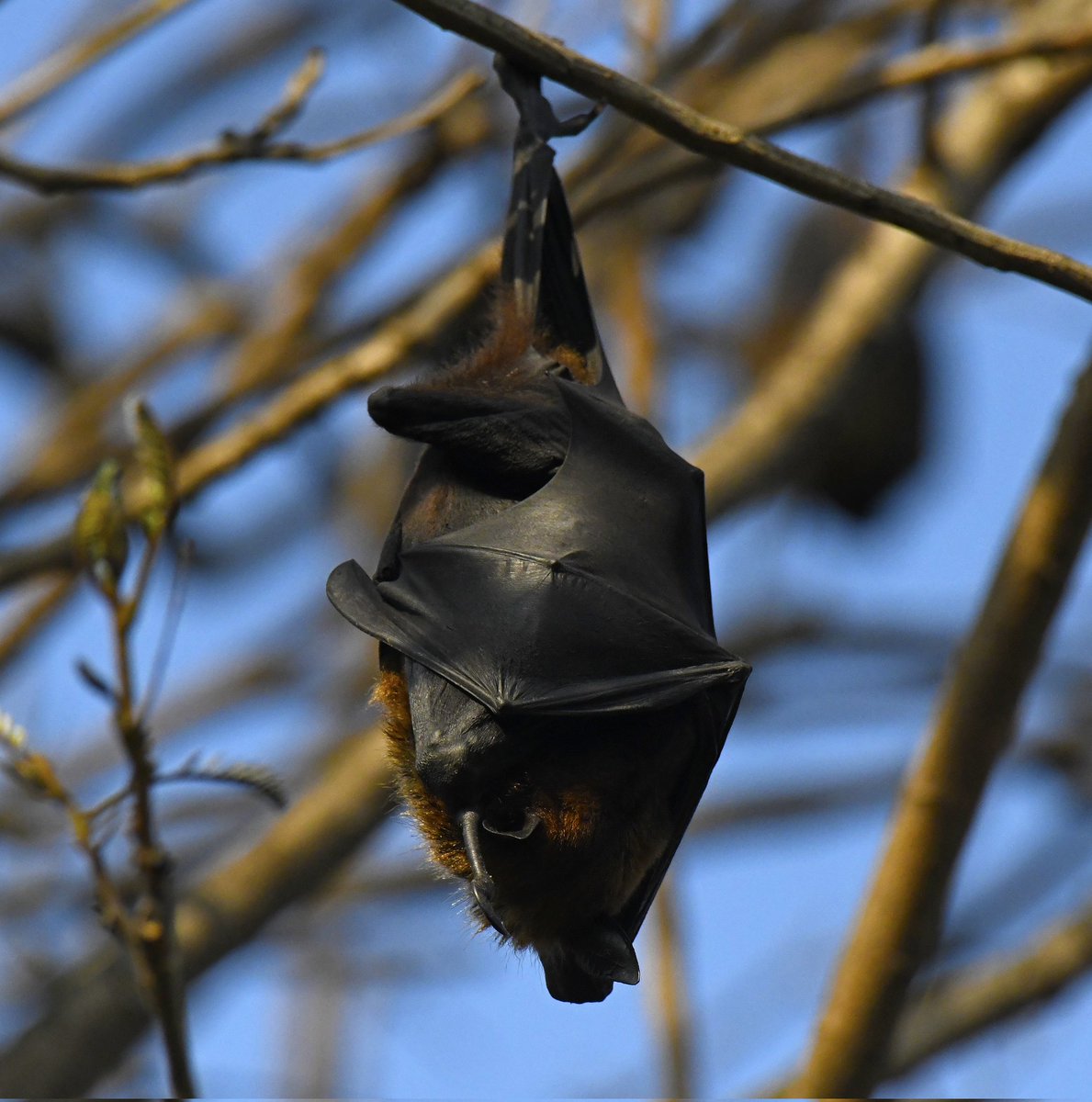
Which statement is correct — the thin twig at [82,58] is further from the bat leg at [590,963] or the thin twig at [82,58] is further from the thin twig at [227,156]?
the bat leg at [590,963]

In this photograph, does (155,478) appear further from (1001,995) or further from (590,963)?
(1001,995)

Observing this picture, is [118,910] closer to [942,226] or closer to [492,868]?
[492,868]

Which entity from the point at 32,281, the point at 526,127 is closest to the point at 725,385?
the point at 32,281

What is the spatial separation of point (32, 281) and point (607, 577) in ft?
24.1

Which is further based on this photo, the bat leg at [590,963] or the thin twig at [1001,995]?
the thin twig at [1001,995]

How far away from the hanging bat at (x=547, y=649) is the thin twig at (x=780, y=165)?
0.51 m

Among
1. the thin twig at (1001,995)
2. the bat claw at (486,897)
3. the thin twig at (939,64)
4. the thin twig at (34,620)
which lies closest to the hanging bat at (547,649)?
the bat claw at (486,897)

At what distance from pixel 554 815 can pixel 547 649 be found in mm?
372

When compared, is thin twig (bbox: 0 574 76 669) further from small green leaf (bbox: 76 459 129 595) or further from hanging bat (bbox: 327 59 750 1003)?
small green leaf (bbox: 76 459 129 595)

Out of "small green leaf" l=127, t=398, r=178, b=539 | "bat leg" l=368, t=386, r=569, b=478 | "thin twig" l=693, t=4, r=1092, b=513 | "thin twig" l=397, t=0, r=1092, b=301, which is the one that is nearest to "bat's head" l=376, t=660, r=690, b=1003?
"bat leg" l=368, t=386, r=569, b=478

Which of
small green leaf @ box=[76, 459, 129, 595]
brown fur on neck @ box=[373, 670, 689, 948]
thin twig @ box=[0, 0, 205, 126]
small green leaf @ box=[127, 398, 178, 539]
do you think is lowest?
brown fur on neck @ box=[373, 670, 689, 948]

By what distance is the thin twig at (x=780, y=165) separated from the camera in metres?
3.33

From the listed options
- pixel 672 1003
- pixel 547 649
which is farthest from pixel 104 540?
pixel 672 1003

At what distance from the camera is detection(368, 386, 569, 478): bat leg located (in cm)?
402
